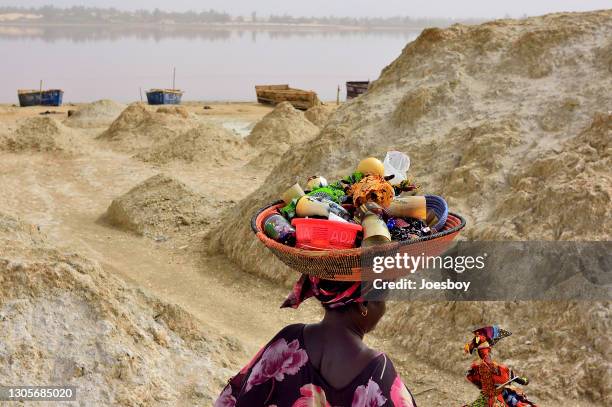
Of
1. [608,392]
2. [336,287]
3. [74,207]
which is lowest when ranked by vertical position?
[74,207]

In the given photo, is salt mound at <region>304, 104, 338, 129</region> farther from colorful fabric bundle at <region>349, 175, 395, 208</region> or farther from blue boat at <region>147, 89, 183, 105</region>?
colorful fabric bundle at <region>349, 175, 395, 208</region>

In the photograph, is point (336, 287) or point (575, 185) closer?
point (336, 287)

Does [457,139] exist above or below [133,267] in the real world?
above

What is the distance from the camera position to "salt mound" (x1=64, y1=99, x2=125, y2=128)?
28359mm

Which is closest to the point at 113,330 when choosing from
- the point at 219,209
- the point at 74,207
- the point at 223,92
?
the point at 219,209

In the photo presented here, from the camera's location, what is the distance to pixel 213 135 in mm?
20031

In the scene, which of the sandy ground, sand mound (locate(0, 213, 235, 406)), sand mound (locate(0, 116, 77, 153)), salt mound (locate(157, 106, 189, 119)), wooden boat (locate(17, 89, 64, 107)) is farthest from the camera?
wooden boat (locate(17, 89, 64, 107))

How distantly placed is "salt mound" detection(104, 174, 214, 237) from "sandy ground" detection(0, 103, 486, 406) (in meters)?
0.28

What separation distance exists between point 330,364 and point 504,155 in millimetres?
6801

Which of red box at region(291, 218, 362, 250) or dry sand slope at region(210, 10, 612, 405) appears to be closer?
red box at region(291, 218, 362, 250)

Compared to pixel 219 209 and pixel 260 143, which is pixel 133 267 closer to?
pixel 219 209

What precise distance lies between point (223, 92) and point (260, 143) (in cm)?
3554

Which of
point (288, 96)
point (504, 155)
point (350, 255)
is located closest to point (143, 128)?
point (288, 96)

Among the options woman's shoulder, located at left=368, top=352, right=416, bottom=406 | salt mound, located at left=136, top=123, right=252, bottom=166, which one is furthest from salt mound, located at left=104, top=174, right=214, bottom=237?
woman's shoulder, located at left=368, top=352, right=416, bottom=406
